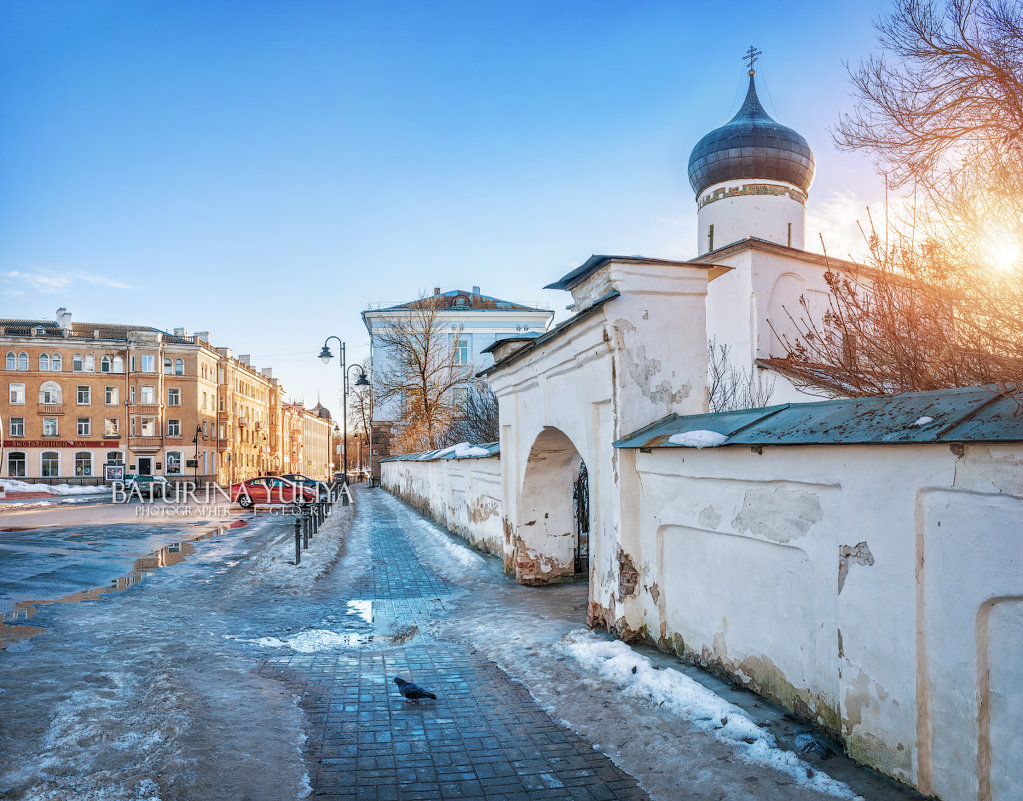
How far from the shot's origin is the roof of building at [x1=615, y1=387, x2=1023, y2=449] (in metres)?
3.24

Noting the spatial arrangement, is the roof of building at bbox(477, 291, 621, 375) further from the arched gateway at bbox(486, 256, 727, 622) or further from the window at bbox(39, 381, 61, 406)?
the window at bbox(39, 381, 61, 406)

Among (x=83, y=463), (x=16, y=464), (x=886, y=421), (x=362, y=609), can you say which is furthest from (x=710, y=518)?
(x=16, y=464)

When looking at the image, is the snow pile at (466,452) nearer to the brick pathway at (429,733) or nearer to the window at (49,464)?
the brick pathway at (429,733)

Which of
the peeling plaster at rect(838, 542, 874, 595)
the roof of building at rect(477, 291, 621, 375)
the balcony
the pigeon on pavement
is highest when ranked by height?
the roof of building at rect(477, 291, 621, 375)

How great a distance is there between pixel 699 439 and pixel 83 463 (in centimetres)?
5451

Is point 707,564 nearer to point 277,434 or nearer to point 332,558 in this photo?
point 332,558

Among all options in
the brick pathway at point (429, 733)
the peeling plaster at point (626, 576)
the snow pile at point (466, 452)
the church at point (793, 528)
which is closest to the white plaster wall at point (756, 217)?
the snow pile at point (466, 452)

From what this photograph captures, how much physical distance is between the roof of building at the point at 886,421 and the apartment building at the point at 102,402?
170ft

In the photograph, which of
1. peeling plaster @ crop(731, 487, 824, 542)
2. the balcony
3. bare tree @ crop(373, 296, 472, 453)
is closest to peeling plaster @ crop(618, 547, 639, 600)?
peeling plaster @ crop(731, 487, 824, 542)

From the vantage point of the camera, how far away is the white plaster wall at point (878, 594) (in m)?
3.21

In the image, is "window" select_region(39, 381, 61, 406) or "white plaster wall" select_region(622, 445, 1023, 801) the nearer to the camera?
"white plaster wall" select_region(622, 445, 1023, 801)

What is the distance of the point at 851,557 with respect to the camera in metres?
4.02

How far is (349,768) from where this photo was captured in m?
4.17

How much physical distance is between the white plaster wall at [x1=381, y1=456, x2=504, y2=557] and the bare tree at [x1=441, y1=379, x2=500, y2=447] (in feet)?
17.8
